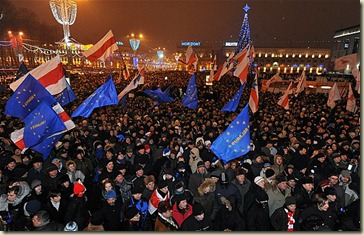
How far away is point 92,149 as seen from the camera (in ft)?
26.2

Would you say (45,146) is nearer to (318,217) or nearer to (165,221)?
(165,221)

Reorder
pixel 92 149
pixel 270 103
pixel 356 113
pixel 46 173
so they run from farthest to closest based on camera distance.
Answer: pixel 270 103 < pixel 356 113 < pixel 92 149 < pixel 46 173

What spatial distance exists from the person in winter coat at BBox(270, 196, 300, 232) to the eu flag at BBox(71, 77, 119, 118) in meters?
5.12

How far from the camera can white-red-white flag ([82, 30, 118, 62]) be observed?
977 cm

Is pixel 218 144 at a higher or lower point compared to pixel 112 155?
higher

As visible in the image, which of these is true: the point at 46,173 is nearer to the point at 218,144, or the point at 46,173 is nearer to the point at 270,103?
the point at 218,144

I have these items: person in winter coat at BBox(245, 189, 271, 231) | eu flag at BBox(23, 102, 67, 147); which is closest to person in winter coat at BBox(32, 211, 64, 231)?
eu flag at BBox(23, 102, 67, 147)

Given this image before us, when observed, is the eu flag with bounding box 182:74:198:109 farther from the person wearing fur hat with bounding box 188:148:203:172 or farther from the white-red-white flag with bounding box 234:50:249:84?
the person wearing fur hat with bounding box 188:148:203:172

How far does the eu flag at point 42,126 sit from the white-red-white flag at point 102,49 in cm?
476

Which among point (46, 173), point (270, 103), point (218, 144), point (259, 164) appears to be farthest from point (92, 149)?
point (270, 103)

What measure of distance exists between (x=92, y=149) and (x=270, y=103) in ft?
37.8

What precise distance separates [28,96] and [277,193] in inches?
211

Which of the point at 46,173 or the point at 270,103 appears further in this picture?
the point at 270,103

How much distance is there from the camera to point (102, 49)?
9859mm
